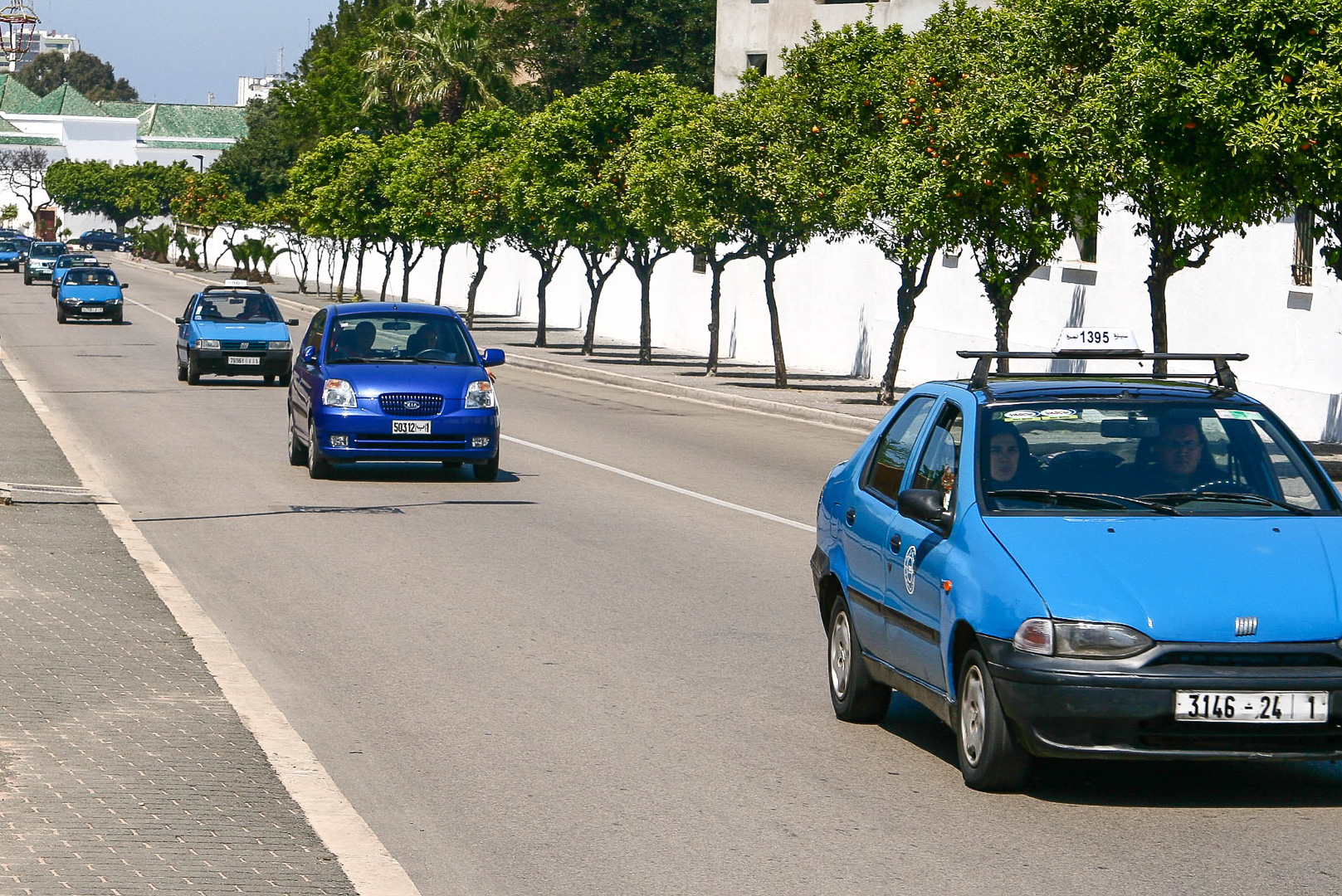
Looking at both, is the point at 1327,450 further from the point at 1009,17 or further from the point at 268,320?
the point at 268,320

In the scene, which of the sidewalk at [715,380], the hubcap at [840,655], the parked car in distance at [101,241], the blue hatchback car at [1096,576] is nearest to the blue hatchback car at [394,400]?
the sidewalk at [715,380]

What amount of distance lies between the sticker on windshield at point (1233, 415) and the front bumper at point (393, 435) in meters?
11.6

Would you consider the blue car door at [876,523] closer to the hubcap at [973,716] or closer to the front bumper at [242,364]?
the hubcap at [973,716]

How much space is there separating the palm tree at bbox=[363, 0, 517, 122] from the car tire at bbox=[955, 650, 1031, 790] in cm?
7368

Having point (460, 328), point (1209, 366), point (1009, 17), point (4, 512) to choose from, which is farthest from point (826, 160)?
point (4, 512)

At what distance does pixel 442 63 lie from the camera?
262 ft

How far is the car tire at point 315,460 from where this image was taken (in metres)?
18.5

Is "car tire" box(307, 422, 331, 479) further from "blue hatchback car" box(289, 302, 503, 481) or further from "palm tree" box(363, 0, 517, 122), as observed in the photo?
"palm tree" box(363, 0, 517, 122)

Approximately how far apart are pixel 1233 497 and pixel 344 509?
10352 mm

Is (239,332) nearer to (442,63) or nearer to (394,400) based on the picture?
(394,400)

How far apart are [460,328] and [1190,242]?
9.72 meters

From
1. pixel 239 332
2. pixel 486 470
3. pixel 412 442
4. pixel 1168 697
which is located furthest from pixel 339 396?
pixel 239 332

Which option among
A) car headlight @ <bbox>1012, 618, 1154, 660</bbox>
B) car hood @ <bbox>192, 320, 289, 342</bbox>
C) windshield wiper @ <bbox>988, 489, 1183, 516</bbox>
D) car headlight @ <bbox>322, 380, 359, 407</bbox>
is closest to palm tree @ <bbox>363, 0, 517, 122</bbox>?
car hood @ <bbox>192, 320, 289, 342</bbox>

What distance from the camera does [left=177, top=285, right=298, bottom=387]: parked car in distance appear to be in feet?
108
